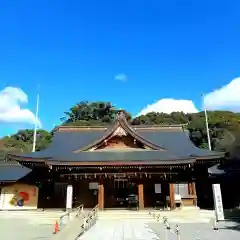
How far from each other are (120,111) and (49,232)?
12853mm

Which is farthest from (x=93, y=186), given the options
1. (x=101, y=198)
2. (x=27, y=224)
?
(x=27, y=224)

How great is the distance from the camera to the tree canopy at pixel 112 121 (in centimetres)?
6838

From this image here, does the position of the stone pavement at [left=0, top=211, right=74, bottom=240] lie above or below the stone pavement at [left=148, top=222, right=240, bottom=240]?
above

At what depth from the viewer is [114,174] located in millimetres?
20812

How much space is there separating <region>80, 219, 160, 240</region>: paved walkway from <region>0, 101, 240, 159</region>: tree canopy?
4989 cm

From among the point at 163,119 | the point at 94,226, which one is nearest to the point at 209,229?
the point at 94,226

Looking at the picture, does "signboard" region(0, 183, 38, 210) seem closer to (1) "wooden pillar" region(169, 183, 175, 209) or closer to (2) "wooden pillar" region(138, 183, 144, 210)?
(2) "wooden pillar" region(138, 183, 144, 210)

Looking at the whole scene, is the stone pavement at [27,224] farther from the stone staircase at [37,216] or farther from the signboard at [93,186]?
the signboard at [93,186]

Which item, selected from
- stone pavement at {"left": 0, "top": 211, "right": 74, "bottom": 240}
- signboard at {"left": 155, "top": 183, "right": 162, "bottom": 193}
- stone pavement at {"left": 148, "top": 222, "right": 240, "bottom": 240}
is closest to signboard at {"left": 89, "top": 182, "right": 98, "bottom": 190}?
stone pavement at {"left": 0, "top": 211, "right": 74, "bottom": 240}

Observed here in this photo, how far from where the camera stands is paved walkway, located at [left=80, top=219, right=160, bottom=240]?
1247 centimetres

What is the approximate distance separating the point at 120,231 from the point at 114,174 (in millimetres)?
7063

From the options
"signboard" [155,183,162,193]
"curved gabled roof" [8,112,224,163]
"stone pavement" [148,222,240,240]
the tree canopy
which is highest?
the tree canopy

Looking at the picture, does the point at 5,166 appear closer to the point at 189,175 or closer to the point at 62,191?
the point at 62,191

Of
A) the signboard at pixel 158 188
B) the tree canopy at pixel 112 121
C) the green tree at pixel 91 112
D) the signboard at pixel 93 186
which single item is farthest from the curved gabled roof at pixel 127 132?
the green tree at pixel 91 112
